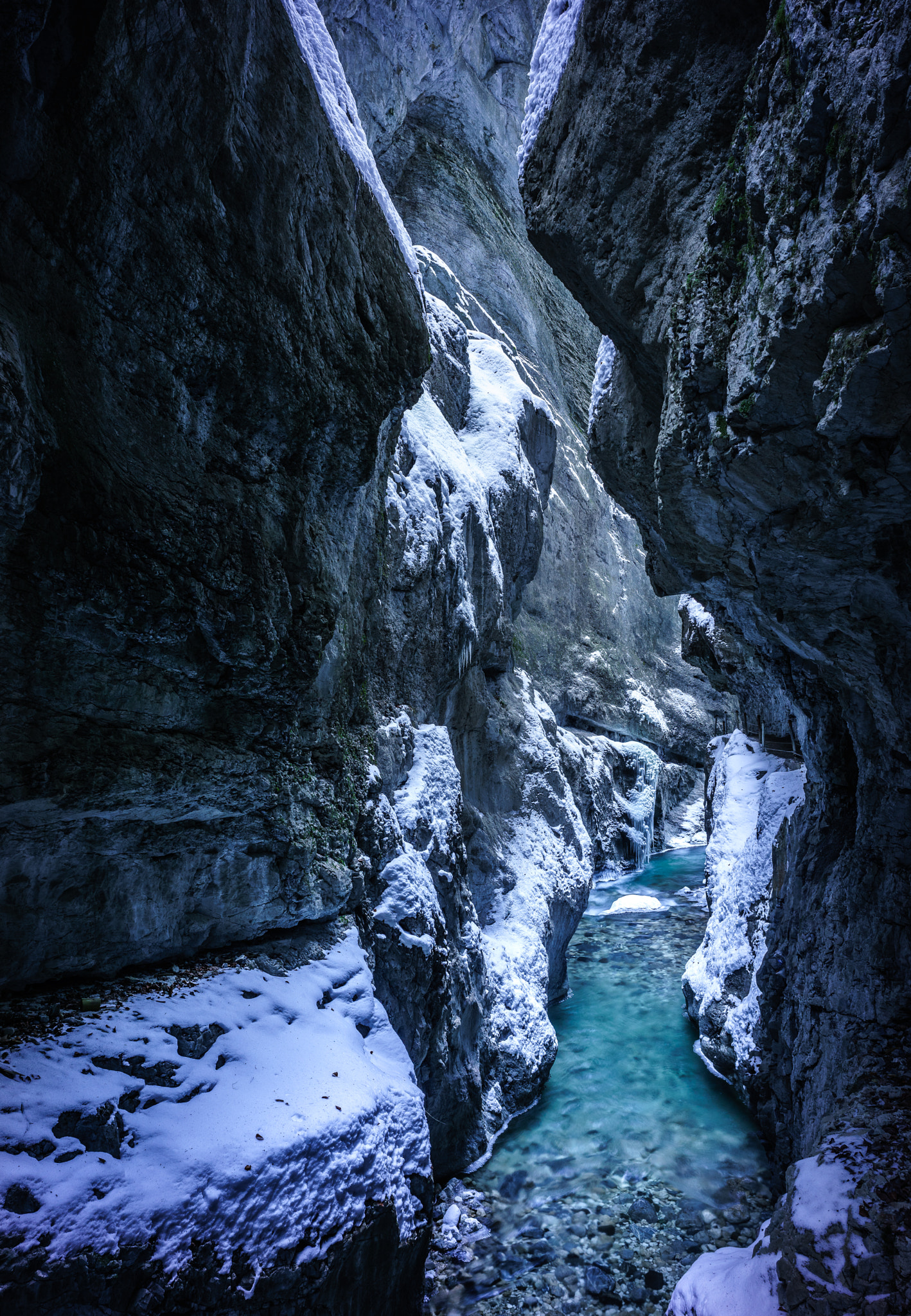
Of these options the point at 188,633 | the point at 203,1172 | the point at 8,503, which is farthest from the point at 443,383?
the point at 203,1172

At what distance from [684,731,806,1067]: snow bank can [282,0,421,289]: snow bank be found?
969 cm

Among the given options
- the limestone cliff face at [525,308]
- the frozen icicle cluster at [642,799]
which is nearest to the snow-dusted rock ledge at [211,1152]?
the limestone cliff face at [525,308]

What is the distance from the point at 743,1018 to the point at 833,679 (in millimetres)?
5233

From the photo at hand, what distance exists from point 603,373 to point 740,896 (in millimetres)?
→ 8340

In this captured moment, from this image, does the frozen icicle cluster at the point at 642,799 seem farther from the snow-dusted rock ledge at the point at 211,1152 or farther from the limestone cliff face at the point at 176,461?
the snow-dusted rock ledge at the point at 211,1152

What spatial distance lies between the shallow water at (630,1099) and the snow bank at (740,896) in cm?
74

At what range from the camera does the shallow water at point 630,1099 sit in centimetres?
789

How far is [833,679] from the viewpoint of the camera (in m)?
7.11

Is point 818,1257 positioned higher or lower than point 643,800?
lower

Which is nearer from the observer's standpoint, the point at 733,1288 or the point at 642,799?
the point at 733,1288

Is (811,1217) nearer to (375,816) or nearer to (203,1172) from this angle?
(203,1172)

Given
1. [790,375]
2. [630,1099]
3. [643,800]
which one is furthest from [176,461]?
[643,800]

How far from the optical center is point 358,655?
757 cm

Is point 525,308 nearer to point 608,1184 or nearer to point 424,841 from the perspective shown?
point 424,841
